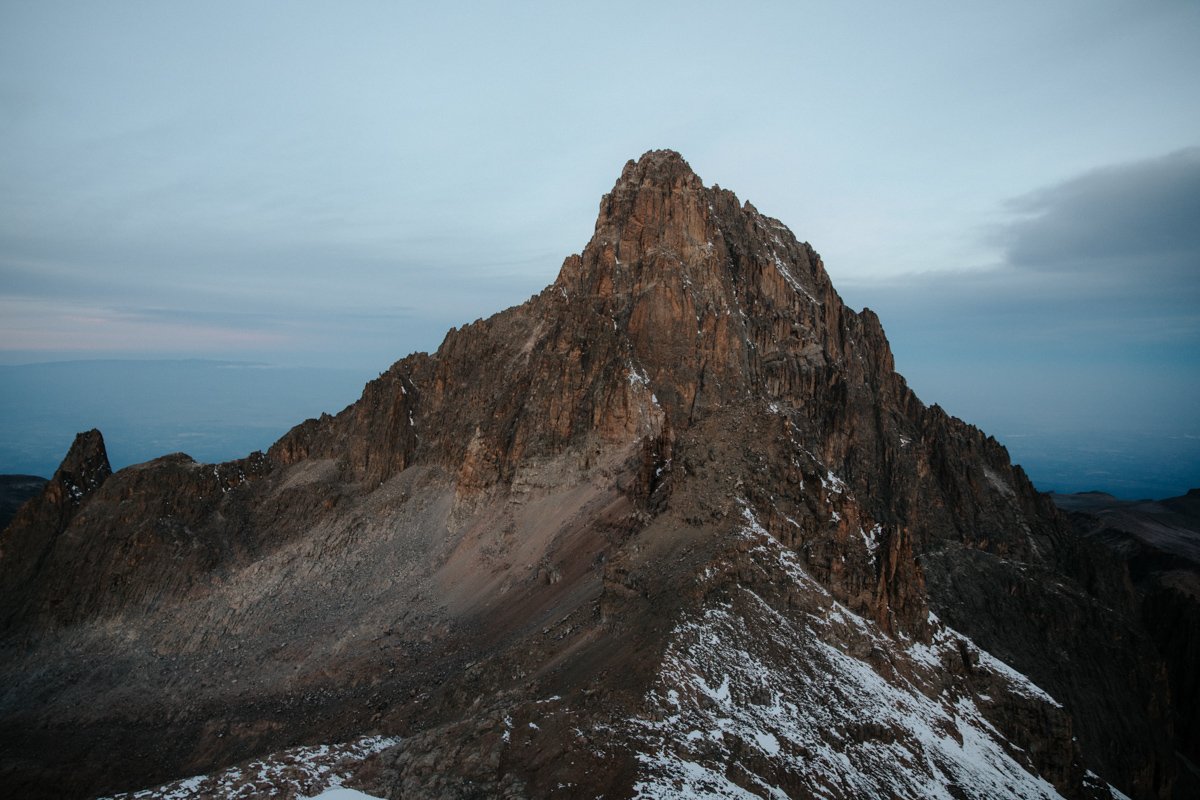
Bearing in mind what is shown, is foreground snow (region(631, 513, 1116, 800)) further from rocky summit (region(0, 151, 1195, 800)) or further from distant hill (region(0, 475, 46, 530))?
distant hill (region(0, 475, 46, 530))

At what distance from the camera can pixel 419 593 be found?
5488 centimetres

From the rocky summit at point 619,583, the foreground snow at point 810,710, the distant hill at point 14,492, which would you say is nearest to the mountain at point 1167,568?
the rocky summit at point 619,583

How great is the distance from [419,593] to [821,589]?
3139 centimetres

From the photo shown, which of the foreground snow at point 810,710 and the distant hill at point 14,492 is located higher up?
the foreground snow at point 810,710

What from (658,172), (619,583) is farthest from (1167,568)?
(619,583)

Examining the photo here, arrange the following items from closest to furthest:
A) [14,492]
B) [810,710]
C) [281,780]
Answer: [281,780] → [810,710] → [14,492]

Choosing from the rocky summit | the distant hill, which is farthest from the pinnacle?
the distant hill

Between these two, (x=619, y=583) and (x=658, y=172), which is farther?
(x=658, y=172)

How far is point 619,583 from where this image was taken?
34.9 m

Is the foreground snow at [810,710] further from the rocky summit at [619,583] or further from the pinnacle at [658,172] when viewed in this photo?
the pinnacle at [658,172]

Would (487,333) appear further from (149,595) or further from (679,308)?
(149,595)

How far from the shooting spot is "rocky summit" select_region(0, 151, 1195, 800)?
88.2 ft

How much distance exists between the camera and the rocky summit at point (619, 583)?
2688cm

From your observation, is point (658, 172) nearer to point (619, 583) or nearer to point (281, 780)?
point (619, 583)
